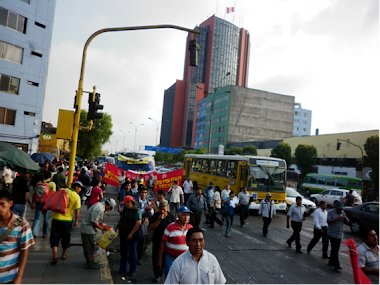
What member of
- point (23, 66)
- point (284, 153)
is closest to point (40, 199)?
point (23, 66)

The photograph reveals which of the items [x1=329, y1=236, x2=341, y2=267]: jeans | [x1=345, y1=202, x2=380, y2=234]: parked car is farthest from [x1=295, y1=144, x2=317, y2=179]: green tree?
[x1=329, y1=236, x2=341, y2=267]: jeans

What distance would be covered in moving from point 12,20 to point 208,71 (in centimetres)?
10908

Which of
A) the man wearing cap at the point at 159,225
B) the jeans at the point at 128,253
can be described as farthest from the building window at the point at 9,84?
the man wearing cap at the point at 159,225

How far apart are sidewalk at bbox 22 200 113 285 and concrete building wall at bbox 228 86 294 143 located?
256ft

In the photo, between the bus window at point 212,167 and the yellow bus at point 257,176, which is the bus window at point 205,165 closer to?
the bus window at point 212,167

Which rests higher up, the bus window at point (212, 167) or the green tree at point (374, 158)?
the green tree at point (374, 158)

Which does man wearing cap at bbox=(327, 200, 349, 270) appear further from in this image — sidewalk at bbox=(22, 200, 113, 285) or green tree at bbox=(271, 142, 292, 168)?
green tree at bbox=(271, 142, 292, 168)

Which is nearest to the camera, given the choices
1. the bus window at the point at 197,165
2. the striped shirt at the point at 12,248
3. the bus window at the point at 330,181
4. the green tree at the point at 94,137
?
the striped shirt at the point at 12,248

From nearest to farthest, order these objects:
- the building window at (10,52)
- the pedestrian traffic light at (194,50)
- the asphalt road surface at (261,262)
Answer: the asphalt road surface at (261,262) < the pedestrian traffic light at (194,50) < the building window at (10,52)

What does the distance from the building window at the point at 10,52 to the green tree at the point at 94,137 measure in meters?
14.1

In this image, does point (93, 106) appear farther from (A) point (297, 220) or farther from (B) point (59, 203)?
(A) point (297, 220)

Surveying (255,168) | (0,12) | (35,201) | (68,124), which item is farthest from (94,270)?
(0,12)

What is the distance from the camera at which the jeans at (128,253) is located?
5859mm

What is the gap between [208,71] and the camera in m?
128
